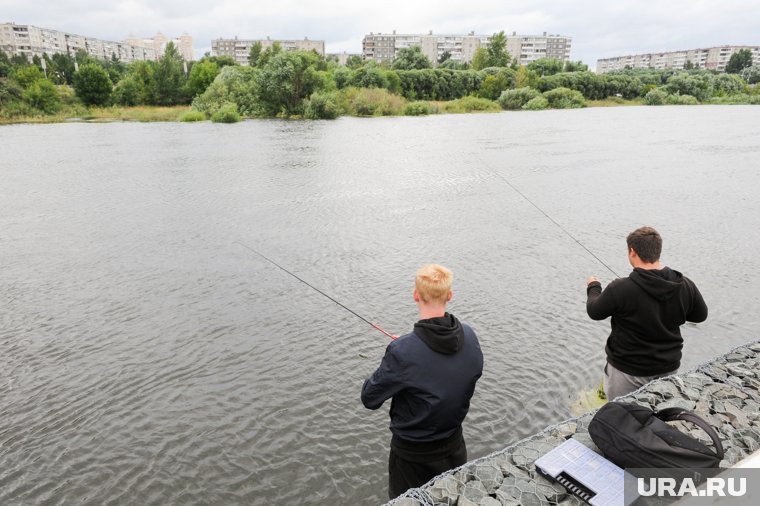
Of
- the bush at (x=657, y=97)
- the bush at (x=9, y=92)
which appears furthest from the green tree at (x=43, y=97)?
the bush at (x=657, y=97)

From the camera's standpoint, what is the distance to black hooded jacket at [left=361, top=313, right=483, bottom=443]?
10.6ft

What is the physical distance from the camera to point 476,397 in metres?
6.93

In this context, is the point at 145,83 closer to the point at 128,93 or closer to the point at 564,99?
the point at 128,93

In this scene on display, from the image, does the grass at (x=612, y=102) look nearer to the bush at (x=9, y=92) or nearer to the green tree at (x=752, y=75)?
the green tree at (x=752, y=75)

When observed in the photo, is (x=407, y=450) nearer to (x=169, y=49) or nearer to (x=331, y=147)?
(x=331, y=147)

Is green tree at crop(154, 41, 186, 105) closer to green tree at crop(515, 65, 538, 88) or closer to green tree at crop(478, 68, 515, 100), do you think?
green tree at crop(478, 68, 515, 100)

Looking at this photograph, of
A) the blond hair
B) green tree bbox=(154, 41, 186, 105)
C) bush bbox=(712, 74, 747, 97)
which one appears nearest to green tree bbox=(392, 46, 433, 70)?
green tree bbox=(154, 41, 186, 105)

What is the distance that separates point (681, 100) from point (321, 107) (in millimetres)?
66202

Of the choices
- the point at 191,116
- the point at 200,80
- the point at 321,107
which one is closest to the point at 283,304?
the point at 321,107

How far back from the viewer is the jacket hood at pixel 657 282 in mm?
4180

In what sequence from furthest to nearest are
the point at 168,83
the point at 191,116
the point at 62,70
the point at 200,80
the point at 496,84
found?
1. the point at 62,70
2. the point at 496,84
3. the point at 200,80
4. the point at 168,83
5. the point at 191,116

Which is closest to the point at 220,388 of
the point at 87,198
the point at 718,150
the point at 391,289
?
the point at 391,289

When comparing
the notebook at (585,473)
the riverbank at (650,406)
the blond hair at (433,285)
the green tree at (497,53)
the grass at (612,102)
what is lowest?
the riverbank at (650,406)

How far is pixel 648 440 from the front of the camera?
349cm
